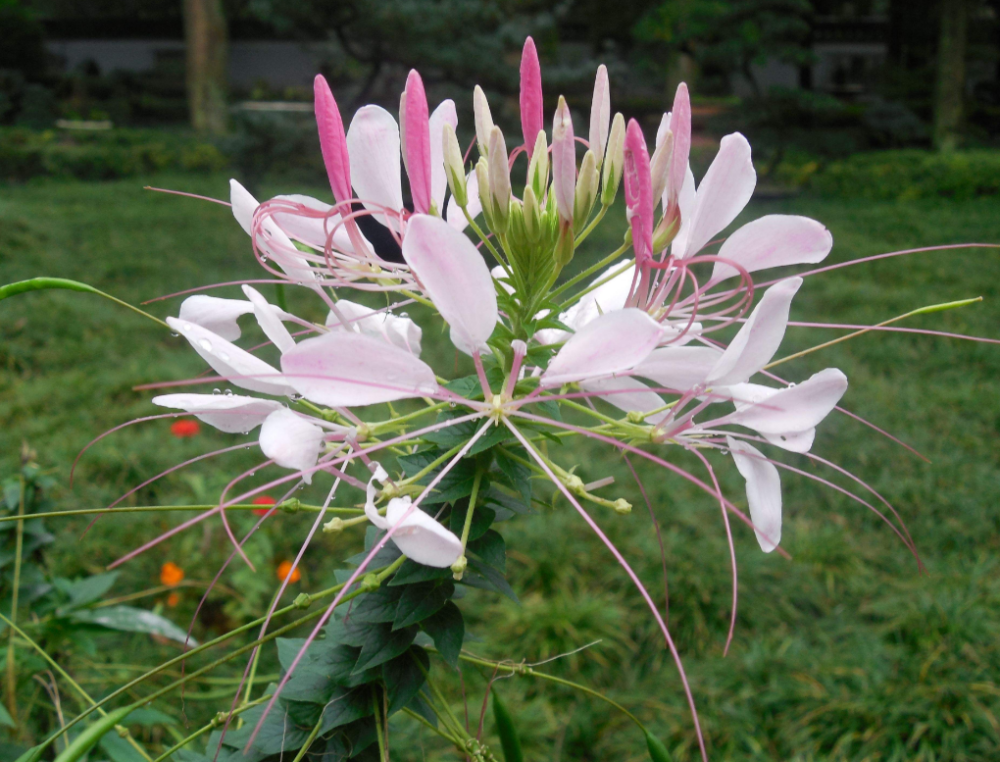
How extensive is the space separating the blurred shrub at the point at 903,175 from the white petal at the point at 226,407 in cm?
1030

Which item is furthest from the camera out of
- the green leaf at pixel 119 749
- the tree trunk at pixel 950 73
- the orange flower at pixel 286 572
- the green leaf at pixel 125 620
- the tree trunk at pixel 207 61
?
the tree trunk at pixel 950 73

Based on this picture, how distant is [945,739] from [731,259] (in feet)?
6.50

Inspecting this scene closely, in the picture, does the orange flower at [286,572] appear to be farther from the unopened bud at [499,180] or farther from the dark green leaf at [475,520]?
the unopened bud at [499,180]

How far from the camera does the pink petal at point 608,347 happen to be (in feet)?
1.90

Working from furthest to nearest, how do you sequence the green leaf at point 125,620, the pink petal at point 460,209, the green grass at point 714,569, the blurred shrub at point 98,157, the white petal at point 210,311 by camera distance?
the blurred shrub at point 98,157 → the green grass at point 714,569 → the green leaf at point 125,620 → the pink petal at point 460,209 → the white petal at point 210,311

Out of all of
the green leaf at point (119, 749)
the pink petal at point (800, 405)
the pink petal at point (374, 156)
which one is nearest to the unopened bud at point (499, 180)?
the pink petal at point (374, 156)

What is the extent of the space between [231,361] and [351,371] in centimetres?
15

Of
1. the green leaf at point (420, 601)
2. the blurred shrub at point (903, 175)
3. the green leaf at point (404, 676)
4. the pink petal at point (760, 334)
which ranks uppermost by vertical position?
the pink petal at point (760, 334)

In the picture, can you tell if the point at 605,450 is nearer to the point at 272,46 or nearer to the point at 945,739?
the point at 945,739

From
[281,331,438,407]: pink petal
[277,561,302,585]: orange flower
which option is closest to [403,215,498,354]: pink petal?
[281,331,438,407]: pink petal

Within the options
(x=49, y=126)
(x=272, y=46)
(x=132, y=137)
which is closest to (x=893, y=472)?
(x=132, y=137)

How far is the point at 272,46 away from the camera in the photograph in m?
16.8

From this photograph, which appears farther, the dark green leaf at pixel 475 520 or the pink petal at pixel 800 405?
the dark green leaf at pixel 475 520

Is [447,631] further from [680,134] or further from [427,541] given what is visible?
[680,134]
